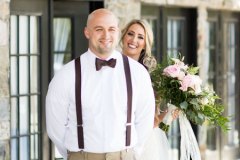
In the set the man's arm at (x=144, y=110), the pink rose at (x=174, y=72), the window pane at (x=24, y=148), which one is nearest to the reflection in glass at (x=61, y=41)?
the window pane at (x=24, y=148)

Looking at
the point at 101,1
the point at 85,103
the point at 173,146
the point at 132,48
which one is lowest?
the point at 173,146

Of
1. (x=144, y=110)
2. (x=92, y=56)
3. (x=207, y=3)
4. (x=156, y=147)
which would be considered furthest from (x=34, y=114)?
(x=207, y=3)

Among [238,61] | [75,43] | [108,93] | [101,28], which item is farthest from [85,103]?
[238,61]

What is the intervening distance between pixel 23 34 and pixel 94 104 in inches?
87.9

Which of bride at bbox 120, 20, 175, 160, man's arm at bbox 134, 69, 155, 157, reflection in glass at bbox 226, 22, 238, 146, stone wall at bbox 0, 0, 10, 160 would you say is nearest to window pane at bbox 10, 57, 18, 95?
stone wall at bbox 0, 0, 10, 160

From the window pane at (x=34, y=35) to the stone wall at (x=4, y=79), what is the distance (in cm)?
60

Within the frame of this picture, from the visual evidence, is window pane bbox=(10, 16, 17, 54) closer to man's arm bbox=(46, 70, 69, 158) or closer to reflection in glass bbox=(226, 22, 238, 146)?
man's arm bbox=(46, 70, 69, 158)

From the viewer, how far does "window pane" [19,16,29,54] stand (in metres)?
6.73

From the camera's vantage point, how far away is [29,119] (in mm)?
6855

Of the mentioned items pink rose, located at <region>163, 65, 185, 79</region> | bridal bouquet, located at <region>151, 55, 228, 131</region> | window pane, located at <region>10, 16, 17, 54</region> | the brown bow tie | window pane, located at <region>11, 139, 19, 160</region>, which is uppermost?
window pane, located at <region>10, 16, 17, 54</region>

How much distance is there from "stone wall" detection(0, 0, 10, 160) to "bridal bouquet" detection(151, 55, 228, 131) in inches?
50.4

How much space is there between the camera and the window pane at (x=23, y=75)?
266 inches

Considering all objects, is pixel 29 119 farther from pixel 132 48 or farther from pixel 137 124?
pixel 137 124

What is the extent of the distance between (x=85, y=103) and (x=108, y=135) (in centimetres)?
26
